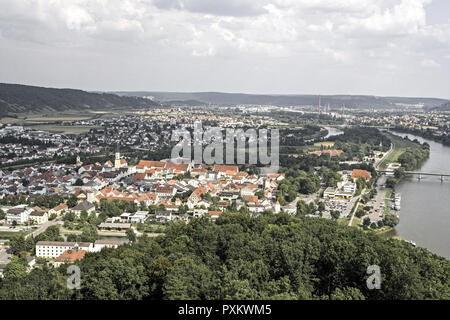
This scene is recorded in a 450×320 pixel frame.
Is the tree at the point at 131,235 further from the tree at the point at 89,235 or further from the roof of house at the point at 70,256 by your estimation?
the roof of house at the point at 70,256

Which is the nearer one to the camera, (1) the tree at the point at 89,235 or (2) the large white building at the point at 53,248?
(2) the large white building at the point at 53,248

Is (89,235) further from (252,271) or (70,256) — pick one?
(252,271)

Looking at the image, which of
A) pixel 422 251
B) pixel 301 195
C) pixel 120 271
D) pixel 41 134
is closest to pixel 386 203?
pixel 301 195

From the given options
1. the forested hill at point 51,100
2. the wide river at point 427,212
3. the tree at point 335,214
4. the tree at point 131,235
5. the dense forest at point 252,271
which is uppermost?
the forested hill at point 51,100

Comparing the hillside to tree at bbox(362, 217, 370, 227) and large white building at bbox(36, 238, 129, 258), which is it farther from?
large white building at bbox(36, 238, 129, 258)

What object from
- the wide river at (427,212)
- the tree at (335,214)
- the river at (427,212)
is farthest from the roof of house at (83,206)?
the river at (427,212)

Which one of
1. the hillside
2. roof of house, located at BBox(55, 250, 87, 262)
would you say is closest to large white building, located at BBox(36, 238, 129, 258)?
roof of house, located at BBox(55, 250, 87, 262)
